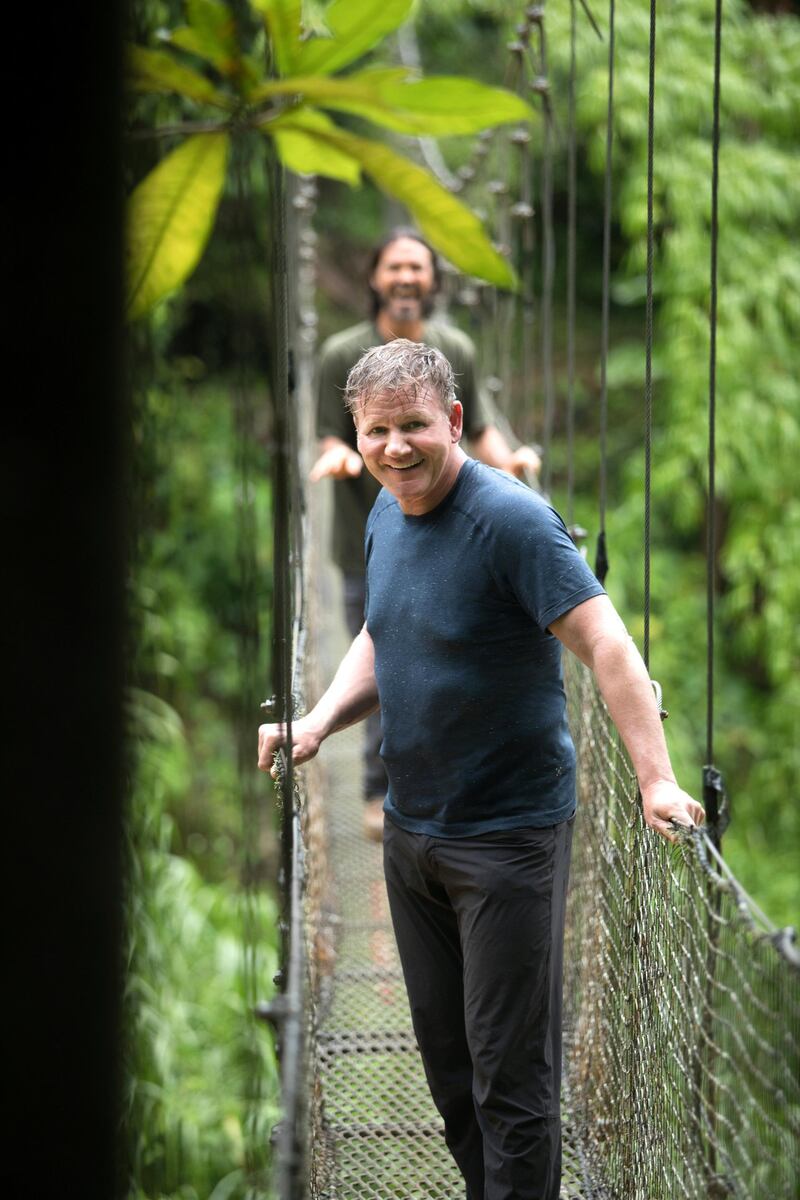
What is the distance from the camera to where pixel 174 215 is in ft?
1.40

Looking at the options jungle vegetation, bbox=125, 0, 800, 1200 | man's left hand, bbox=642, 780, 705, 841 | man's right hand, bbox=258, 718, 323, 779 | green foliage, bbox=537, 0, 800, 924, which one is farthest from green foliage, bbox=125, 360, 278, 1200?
green foliage, bbox=537, 0, 800, 924

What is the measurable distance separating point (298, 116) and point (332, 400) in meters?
1.77

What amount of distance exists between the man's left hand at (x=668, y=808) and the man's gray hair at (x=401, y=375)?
0.38 meters

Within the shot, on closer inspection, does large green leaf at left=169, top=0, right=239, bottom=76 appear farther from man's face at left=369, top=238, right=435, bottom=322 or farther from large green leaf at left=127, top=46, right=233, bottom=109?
man's face at left=369, top=238, right=435, bottom=322

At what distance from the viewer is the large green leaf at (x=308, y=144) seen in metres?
0.45

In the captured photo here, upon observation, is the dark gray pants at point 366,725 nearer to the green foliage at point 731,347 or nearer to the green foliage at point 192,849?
the green foliage at point 192,849

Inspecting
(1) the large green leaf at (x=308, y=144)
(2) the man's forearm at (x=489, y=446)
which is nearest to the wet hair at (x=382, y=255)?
(2) the man's forearm at (x=489, y=446)

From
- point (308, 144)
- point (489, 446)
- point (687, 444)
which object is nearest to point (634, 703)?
point (308, 144)

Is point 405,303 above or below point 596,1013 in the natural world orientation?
above

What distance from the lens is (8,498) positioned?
34 cm

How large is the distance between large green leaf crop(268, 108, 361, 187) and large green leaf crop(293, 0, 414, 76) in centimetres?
2

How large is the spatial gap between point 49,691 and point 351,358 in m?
1.86

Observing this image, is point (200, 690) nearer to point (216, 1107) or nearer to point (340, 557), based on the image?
→ point (216, 1107)

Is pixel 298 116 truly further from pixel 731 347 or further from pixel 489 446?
pixel 731 347
